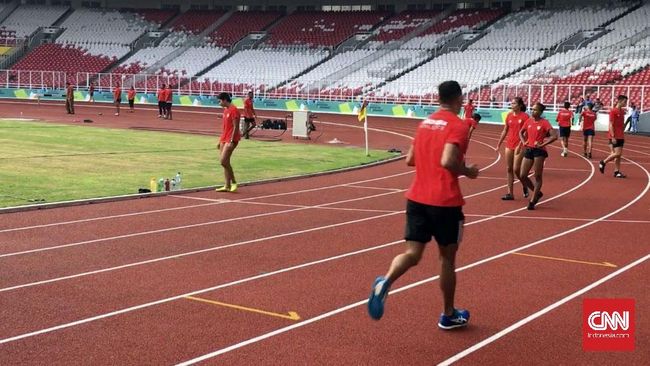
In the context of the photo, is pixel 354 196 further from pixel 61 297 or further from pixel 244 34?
pixel 244 34

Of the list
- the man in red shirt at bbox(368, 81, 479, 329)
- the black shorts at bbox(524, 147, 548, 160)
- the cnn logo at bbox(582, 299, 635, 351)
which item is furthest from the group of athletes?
the black shorts at bbox(524, 147, 548, 160)

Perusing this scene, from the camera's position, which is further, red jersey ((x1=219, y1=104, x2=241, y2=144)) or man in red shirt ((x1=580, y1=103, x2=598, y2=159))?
man in red shirt ((x1=580, y1=103, x2=598, y2=159))

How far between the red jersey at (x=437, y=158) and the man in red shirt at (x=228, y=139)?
337 inches

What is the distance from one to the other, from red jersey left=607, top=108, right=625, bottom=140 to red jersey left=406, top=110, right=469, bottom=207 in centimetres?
1349

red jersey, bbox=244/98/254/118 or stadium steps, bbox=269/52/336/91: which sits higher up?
stadium steps, bbox=269/52/336/91

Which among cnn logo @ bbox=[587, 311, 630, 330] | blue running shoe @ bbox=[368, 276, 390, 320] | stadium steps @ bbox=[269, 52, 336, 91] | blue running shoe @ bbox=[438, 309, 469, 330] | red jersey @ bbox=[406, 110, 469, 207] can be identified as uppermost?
stadium steps @ bbox=[269, 52, 336, 91]

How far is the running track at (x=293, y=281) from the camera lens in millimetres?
5910

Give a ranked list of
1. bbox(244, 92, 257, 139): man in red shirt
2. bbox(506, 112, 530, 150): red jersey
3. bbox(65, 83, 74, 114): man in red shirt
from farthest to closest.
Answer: bbox(65, 83, 74, 114): man in red shirt, bbox(244, 92, 257, 139): man in red shirt, bbox(506, 112, 530, 150): red jersey

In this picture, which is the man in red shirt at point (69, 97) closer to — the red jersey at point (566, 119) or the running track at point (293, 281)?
the red jersey at point (566, 119)

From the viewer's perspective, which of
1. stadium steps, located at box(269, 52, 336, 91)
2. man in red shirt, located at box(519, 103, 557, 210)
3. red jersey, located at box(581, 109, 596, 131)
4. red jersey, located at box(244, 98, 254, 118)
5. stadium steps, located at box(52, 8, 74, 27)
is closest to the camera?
man in red shirt, located at box(519, 103, 557, 210)

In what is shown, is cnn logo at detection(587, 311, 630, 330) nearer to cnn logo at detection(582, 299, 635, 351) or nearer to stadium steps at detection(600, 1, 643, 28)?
cnn logo at detection(582, 299, 635, 351)

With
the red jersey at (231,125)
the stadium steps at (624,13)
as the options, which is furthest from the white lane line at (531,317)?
the stadium steps at (624,13)

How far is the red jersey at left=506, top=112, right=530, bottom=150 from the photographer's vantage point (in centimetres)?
1423

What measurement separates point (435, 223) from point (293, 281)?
7.61 feet
